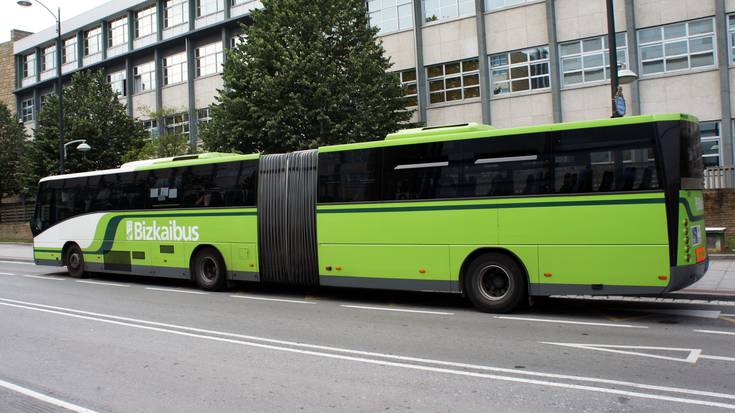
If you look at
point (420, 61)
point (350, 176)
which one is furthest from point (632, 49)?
point (350, 176)

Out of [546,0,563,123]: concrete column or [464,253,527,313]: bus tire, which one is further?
[546,0,563,123]: concrete column

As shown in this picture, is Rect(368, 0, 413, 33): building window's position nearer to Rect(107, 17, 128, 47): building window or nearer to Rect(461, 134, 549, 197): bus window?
Rect(461, 134, 549, 197): bus window

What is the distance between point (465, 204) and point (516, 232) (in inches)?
39.4

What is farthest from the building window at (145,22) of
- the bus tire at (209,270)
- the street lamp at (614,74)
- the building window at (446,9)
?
the street lamp at (614,74)

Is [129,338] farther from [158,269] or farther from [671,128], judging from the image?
[671,128]

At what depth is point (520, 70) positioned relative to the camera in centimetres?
2638

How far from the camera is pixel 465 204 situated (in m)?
10.2

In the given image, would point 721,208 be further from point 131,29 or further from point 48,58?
point 48,58

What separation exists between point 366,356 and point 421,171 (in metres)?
4.43

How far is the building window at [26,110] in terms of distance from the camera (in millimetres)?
54125

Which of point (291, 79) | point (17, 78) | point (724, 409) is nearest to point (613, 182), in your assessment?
point (724, 409)

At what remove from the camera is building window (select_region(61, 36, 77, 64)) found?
49.1 metres

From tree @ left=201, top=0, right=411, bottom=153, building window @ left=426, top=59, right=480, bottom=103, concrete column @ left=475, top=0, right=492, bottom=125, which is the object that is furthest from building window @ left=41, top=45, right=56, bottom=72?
concrete column @ left=475, top=0, right=492, bottom=125

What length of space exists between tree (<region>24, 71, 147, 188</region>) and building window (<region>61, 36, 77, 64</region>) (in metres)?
12.3
